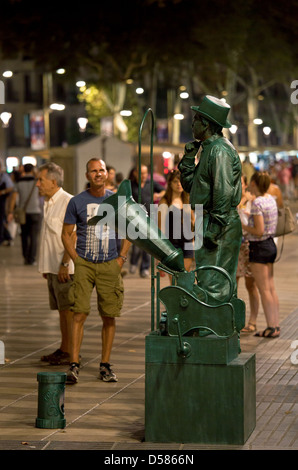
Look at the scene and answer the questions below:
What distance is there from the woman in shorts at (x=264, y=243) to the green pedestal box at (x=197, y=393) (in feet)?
16.7

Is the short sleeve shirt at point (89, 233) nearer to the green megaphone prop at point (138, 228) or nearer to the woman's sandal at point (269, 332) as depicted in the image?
the green megaphone prop at point (138, 228)

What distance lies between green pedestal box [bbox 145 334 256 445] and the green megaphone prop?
1.73 ft

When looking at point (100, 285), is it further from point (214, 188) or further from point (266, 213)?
point (266, 213)

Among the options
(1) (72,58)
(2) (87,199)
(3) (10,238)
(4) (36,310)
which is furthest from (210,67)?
(2) (87,199)

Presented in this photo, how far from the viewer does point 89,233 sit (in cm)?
1034

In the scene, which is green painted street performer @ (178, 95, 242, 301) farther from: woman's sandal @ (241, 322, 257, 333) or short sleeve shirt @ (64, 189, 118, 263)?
woman's sandal @ (241, 322, 257, 333)

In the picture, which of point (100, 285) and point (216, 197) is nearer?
point (216, 197)

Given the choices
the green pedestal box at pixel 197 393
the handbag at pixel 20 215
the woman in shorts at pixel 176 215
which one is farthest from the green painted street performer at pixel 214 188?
the handbag at pixel 20 215

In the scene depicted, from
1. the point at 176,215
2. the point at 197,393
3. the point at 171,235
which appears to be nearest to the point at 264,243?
the point at 171,235

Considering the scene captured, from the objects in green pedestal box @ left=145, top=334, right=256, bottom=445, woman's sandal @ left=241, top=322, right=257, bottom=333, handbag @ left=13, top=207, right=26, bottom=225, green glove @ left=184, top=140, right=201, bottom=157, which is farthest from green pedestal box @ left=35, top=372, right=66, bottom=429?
handbag @ left=13, top=207, right=26, bottom=225

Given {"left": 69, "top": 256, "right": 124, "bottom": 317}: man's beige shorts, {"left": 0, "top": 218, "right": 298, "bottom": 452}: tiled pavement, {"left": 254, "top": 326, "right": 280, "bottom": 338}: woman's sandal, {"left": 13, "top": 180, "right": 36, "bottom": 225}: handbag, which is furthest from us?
{"left": 13, "top": 180, "right": 36, "bottom": 225}: handbag

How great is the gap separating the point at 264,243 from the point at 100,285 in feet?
10.3

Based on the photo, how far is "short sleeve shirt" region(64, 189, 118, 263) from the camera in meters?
10.3

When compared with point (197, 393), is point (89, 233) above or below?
above
